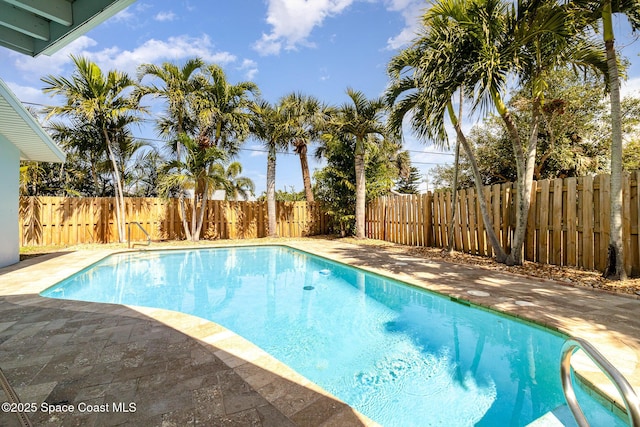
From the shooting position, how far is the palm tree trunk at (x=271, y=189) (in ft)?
38.2

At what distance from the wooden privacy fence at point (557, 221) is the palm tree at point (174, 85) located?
8.92 meters

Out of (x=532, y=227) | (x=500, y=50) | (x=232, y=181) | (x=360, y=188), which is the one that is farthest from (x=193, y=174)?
(x=532, y=227)

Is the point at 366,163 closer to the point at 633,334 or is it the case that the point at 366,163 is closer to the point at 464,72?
the point at 464,72

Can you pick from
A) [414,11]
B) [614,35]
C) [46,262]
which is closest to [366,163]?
[414,11]

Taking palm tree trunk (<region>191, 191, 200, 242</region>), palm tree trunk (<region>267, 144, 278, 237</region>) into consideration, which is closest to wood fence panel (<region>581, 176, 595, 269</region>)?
palm tree trunk (<region>267, 144, 278, 237</region>)

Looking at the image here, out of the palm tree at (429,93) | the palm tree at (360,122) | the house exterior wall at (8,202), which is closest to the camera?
the palm tree at (429,93)

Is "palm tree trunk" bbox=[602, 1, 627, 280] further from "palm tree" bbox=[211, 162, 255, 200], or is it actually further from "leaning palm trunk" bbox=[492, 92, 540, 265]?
"palm tree" bbox=[211, 162, 255, 200]

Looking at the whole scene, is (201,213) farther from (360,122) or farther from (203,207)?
(360,122)

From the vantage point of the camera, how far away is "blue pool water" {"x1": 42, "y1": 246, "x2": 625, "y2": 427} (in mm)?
2213

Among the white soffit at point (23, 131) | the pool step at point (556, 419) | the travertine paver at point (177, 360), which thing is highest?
the white soffit at point (23, 131)

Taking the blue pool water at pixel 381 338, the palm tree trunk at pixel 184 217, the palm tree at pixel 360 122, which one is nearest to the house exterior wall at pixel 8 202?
the blue pool water at pixel 381 338

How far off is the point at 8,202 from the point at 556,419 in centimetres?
959

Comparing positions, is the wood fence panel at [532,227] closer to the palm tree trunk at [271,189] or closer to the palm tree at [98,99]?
the palm tree trunk at [271,189]

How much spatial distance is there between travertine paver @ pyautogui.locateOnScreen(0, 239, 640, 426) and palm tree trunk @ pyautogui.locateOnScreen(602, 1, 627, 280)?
0.78 meters
